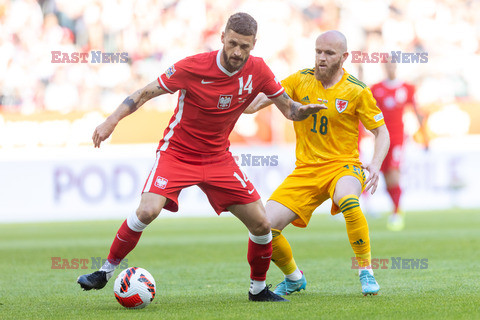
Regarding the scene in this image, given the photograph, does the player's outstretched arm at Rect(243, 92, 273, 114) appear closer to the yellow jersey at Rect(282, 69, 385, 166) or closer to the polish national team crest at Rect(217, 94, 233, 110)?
the yellow jersey at Rect(282, 69, 385, 166)

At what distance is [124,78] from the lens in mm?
19203

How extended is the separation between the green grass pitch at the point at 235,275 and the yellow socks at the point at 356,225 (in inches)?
13.2

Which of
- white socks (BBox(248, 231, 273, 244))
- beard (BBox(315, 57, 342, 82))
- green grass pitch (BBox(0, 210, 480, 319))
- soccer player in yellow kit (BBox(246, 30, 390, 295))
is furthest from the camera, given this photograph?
beard (BBox(315, 57, 342, 82))

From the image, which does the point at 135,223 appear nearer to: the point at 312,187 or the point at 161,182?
the point at 161,182

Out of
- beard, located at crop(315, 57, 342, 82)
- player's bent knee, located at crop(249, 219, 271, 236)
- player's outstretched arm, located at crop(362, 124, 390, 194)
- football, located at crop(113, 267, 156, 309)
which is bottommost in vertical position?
football, located at crop(113, 267, 156, 309)

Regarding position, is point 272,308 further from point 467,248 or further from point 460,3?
point 460,3

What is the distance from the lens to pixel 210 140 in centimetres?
589

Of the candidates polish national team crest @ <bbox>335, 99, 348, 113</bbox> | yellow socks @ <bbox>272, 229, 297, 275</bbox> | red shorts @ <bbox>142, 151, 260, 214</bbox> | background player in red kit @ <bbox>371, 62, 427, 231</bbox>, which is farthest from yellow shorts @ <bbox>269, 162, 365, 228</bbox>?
background player in red kit @ <bbox>371, 62, 427, 231</bbox>

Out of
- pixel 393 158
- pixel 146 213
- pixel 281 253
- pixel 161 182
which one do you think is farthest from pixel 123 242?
pixel 393 158

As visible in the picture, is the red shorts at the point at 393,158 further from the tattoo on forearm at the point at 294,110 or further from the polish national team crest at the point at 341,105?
the tattoo on forearm at the point at 294,110

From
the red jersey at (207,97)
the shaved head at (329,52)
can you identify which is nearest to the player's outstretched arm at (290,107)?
the red jersey at (207,97)

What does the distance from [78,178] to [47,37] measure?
15.4 feet

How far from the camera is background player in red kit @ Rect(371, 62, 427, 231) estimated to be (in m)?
13.0

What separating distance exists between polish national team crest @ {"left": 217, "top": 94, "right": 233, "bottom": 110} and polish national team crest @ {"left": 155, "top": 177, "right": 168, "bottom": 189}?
679 mm
